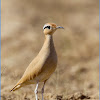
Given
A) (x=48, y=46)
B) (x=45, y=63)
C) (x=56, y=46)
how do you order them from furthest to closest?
(x=56, y=46) < (x=48, y=46) < (x=45, y=63)

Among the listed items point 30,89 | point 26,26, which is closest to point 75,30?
point 26,26

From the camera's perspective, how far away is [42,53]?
4.11 meters

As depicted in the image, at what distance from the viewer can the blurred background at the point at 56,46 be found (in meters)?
6.23

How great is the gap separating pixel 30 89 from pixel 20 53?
341cm

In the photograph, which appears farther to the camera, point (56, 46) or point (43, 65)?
point (56, 46)

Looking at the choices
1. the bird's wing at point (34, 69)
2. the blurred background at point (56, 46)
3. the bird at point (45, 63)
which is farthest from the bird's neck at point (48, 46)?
the blurred background at point (56, 46)

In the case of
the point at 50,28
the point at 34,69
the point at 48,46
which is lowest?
the point at 34,69

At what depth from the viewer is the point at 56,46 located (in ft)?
33.5

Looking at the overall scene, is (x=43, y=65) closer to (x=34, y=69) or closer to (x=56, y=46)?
(x=34, y=69)

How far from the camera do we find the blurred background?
245 inches

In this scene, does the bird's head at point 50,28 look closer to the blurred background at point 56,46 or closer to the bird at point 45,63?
the bird at point 45,63

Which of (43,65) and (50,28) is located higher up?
(50,28)

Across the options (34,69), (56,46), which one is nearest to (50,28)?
(34,69)

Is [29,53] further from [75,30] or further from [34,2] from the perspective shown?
[34,2]
